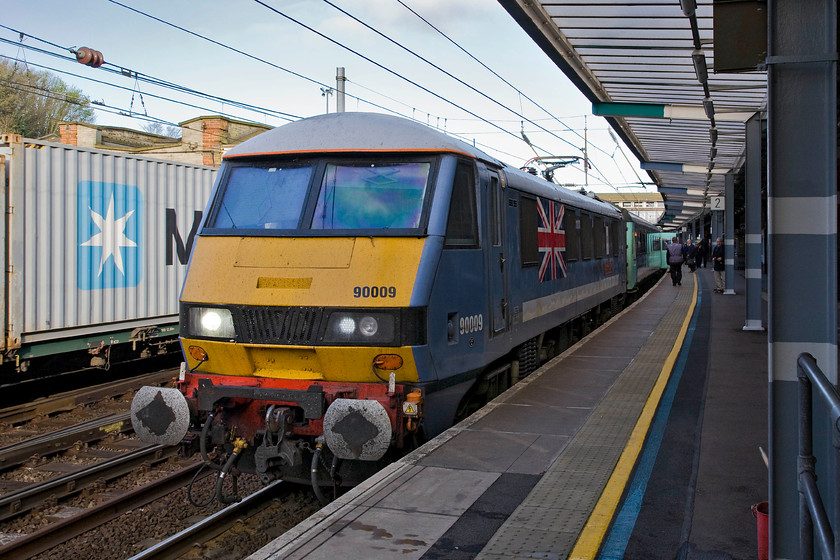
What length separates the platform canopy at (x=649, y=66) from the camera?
31.6 feet

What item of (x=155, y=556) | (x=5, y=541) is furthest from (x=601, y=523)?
(x=5, y=541)

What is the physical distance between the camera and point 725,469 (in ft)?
19.3

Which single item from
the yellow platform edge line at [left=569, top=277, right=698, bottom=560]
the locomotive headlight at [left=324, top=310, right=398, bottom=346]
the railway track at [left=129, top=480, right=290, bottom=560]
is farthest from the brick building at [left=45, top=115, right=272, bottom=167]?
the locomotive headlight at [left=324, top=310, right=398, bottom=346]

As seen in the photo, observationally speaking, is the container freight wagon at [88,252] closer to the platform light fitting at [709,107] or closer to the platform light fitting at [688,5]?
the platform light fitting at [688,5]

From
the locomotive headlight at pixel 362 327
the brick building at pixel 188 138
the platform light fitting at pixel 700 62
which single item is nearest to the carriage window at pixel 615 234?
the platform light fitting at pixel 700 62

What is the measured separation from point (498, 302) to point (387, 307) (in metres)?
2.08

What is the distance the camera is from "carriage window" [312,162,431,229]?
6105 mm

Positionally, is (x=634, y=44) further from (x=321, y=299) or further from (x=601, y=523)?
(x=601, y=523)

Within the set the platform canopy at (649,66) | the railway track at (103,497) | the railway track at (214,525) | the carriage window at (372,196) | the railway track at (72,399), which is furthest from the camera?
the railway track at (72,399)

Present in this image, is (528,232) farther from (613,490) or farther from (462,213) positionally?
(613,490)

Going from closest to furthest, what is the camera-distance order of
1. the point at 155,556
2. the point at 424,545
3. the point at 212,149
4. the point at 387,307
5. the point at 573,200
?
the point at 424,545 → the point at 155,556 → the point at 387,307 → the point at 573,200 → the point at 212,149

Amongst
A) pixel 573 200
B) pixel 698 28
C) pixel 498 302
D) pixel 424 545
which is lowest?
pixel 424 545

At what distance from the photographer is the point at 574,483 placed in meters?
5.34

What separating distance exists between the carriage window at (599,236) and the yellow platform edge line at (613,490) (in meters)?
5.55
